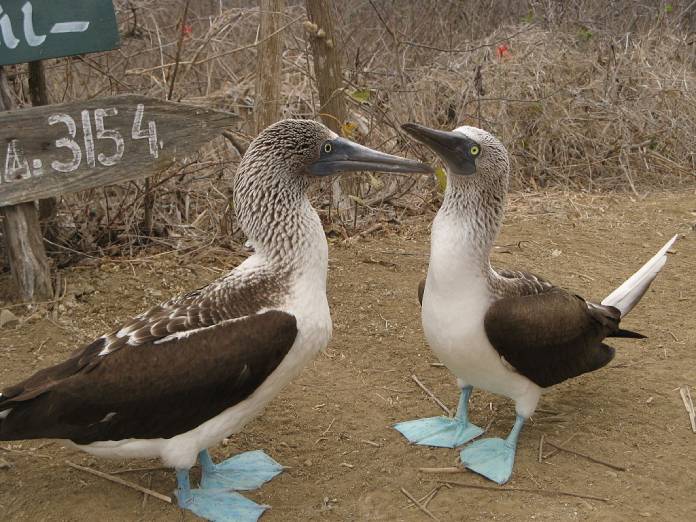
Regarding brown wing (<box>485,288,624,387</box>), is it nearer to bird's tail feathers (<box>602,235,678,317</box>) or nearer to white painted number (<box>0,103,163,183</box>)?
bird's tail feathers (<box>602,235,678,317</box>)

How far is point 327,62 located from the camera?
18.6 feet

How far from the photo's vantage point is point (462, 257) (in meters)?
3.22

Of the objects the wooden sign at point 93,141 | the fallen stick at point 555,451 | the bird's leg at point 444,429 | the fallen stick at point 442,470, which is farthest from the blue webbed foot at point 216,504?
the wooden sign at point 93,141

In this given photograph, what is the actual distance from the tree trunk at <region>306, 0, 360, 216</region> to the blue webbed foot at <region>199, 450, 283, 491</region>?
9.32 ft

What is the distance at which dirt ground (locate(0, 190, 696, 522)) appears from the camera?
10.2 feet

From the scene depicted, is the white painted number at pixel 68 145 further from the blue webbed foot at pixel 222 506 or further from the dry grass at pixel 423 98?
the blue webbed foot at pixel 222 506

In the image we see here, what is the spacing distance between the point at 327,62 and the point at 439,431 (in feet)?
10.4

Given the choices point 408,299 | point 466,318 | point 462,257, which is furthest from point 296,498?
point 408,299

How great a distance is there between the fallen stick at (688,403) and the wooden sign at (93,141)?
2858 mm

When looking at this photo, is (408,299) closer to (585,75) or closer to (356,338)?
(356,338)

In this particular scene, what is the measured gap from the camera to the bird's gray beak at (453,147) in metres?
3.32

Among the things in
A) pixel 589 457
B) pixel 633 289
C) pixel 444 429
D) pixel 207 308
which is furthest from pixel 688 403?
pixel 207 308

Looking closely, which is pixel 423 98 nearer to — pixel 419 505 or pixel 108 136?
pixel 108 136

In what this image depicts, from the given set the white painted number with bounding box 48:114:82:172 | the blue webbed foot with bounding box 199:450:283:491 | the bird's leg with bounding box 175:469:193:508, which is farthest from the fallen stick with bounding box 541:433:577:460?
the white painted number with bounding box 48:114:82:172
